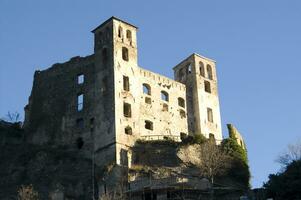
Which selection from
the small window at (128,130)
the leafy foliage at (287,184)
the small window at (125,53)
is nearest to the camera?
the leafy foliage at (287,184)

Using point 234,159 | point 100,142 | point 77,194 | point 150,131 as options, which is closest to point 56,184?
point 77,194

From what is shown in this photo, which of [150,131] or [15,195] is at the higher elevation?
[150,131]

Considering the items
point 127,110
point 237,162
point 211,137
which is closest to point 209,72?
point 211,137

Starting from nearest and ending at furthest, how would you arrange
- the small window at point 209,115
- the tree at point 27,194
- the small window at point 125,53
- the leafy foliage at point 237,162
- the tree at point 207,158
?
the tree at point 27,194
the tree at point 207,158
the leafy foliage at point 237,162
the small window at point 125,53
the small window at point 209,115

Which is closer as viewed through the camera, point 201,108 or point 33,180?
point 33,180

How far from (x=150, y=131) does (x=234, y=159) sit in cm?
765

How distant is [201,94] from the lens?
61.2 meters

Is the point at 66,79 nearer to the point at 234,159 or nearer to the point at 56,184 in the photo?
the point at 56,184

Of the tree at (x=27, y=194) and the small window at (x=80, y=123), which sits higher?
the small window at (x=80, y=123)

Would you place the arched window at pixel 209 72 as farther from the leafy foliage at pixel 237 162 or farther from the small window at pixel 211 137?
the leafy foliage at pixel 237 162

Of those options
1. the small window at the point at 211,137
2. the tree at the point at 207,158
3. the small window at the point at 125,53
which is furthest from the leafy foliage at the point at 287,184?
the small window at the point at 125,53

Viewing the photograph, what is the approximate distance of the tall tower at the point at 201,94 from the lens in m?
59.7

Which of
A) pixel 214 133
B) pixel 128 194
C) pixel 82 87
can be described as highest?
pixel 82 87

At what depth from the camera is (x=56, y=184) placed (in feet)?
164
